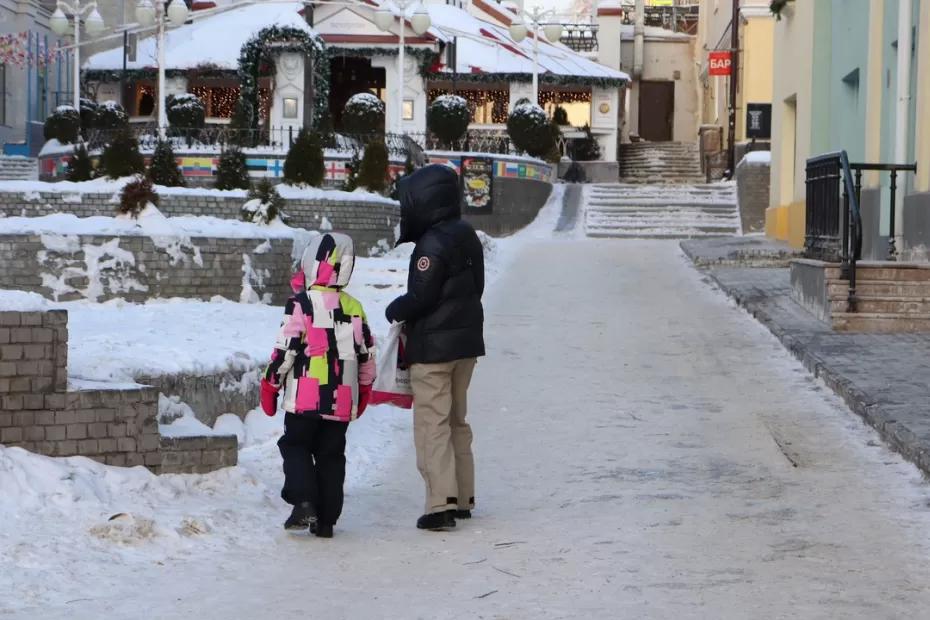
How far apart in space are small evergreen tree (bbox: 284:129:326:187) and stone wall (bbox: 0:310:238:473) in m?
19.3

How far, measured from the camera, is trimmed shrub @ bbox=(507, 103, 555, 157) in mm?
36531

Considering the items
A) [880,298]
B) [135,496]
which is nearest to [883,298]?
[880,298]

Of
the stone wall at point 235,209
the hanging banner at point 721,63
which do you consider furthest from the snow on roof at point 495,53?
the stone wall at point 235,209

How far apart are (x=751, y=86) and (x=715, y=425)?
31.0 meters

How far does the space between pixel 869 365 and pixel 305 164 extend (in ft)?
53.7

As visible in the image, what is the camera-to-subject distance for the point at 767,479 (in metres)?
7.95

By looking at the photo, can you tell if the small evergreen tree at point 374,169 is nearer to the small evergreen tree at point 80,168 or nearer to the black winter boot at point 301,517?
the small evergreen tree at point 80,168

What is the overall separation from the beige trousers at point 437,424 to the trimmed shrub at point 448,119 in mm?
28139

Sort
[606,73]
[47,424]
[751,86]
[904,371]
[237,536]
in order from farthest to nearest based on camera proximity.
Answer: [606,73]
[751,86]
[904,371]
[47,424]
[237,536]

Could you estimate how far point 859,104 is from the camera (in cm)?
2155

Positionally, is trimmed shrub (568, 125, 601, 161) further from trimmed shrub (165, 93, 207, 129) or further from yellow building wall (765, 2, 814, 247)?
yellow building wall (765, 2, 814, 247)

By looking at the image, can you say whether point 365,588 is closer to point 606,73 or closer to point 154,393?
point 154,393

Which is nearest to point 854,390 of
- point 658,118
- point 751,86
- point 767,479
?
point 767,479

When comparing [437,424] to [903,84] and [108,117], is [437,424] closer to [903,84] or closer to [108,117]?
[903,84]
